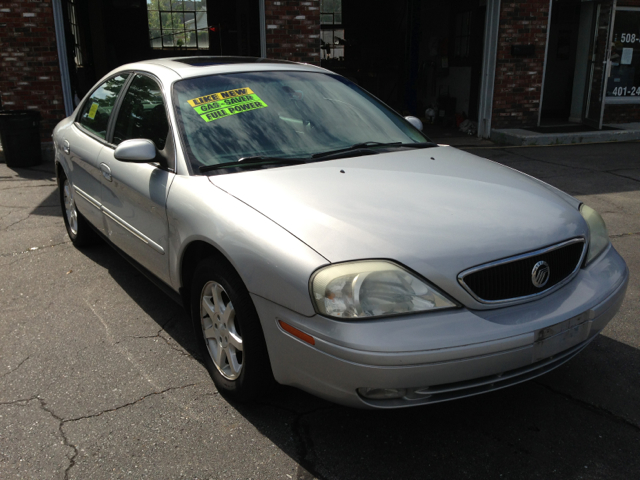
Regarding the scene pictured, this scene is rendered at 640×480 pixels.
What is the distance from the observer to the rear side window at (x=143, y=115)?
11.1 feet

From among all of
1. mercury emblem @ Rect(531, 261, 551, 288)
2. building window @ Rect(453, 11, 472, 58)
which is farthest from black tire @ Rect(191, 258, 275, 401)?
building window @ Rect(453, 11, 472, 58)

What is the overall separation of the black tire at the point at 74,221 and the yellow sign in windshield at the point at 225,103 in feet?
6.80

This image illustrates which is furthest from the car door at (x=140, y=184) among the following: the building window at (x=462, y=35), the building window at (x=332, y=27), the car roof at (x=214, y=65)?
the building window at (x=332, y=27)

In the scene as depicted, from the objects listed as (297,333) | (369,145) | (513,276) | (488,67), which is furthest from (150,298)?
(488,67)

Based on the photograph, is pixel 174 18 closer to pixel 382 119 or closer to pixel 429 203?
pixel 382 119

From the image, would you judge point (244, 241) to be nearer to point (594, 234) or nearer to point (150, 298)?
point (594, 234)

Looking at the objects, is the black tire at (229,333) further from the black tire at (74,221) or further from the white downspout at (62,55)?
the white downspout at (62,55)

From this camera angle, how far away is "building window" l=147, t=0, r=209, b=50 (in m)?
18.7

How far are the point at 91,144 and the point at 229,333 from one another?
2270mm

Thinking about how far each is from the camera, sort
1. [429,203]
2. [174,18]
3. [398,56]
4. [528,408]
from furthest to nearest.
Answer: [174,18], [398,56], [528,408], [429,203]

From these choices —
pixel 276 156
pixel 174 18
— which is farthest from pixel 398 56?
pixel 276 156

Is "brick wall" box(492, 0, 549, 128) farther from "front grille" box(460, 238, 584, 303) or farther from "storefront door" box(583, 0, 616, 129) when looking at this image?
"front grille" box(460, 238, 584, 303)

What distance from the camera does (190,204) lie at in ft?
9.32

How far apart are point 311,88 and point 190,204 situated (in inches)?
51.0
